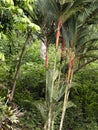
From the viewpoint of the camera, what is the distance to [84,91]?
873 cm

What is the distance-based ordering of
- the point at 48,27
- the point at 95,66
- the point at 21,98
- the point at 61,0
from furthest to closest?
the point at 95,66, the point at 21,98, the point at 48,27, the point at 61,0

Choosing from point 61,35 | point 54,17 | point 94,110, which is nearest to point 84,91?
point 94,110

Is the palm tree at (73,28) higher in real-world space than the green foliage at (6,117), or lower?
higher

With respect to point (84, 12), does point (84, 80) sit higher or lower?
lower

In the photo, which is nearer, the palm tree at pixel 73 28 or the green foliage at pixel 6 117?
the palm tree at pixel 73 28

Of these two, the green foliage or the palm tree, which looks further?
the green foliage

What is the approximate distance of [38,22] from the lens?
5820 millimetres

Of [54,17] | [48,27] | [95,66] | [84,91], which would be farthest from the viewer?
[95,66]

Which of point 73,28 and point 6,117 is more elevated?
point 73,28

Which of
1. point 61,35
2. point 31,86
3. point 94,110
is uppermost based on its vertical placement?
point 61,35

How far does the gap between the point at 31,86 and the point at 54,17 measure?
3.75 m

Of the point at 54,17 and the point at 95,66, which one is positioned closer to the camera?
the point at 54,17

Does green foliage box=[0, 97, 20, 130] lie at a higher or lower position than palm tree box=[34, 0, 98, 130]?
lower

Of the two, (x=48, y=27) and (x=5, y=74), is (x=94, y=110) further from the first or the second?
(x=48, y=27)
